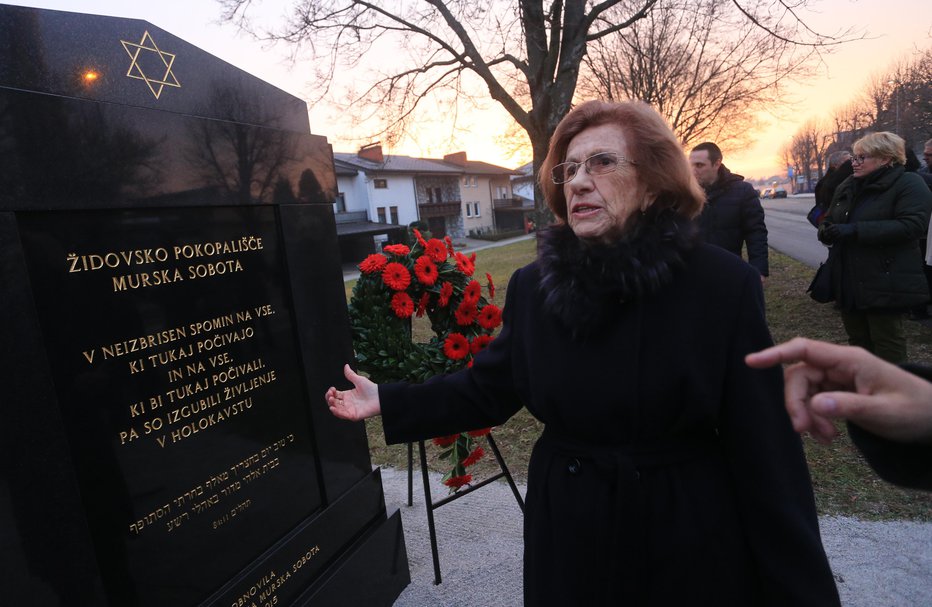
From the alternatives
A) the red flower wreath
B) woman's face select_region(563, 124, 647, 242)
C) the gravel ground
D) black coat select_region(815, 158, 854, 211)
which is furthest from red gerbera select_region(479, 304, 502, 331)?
black coat select_region(815, 158, 854, 211)

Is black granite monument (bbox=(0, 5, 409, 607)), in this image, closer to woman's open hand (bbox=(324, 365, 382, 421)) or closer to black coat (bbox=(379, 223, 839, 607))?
woman's open hand (bbox=(324, 365, 382, 421))

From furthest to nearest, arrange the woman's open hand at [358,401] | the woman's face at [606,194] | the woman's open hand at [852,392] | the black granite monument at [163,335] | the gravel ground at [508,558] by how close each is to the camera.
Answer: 1. the gravel ground at [508,558]
2. the woman's open hand at [358,401]
3. the woman's face at [606,194]
4. the black granite monument at [163,335]
5. the woman's open hand at [852,392]

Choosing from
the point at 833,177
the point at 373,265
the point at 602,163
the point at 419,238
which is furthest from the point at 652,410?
the point at 833,177

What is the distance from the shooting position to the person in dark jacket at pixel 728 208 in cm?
548

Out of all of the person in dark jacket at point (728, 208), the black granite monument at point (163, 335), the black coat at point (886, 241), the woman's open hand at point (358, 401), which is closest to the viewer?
the black granite monument at point (163, 335)

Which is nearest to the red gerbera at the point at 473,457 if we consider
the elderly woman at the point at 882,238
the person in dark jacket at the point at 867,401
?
the person in dark jacket at the point at 867,401

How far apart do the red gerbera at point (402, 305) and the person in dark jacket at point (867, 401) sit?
2272mm

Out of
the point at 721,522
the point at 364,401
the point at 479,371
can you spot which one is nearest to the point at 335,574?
the point at 364,401

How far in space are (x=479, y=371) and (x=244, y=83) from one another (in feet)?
5.39

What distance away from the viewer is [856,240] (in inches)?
181

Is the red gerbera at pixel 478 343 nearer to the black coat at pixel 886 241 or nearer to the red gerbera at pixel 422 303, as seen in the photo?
the red gerbera at pixel 422 303

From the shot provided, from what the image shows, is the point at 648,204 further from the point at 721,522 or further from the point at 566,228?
the point at 721,522

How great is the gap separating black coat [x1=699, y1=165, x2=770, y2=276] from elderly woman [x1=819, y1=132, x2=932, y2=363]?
78 centimetres

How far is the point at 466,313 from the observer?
3.31m
